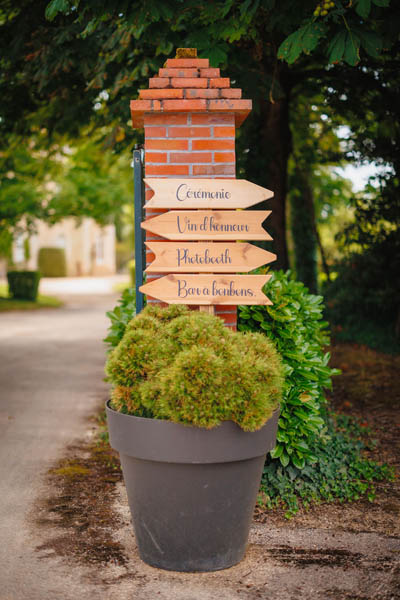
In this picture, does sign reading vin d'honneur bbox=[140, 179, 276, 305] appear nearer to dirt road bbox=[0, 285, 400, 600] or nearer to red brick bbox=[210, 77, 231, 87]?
red brick bbox=[210, 77, 231, 87]

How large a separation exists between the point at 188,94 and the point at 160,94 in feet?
0.56

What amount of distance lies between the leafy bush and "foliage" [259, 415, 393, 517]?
18.3 m

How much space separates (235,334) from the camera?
11.0 ft

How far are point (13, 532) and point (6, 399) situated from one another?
3942mm

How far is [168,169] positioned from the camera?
3.77 meters

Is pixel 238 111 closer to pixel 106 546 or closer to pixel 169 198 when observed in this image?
pixel 169 198

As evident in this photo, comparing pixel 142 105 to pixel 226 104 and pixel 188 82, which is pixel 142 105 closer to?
pixel 188 82

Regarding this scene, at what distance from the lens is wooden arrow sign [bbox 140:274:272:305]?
3.61m

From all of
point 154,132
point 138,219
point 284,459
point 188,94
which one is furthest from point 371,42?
point 284,459

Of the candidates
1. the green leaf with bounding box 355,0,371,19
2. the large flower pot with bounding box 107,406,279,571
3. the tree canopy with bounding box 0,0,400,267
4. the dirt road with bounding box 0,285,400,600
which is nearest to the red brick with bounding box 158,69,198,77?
the tree canopy with bounding box 0,0,400,267

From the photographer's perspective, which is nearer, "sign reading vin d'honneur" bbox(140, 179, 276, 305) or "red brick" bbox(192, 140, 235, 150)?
"sign reading vin d'honneur" bbox(140, 179, 276, 305)

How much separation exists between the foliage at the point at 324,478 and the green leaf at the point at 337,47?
2719 mm

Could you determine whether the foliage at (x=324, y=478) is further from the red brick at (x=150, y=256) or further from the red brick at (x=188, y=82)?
the red brick at (x=188, y=82)

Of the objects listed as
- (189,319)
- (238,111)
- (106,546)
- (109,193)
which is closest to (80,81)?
(238,111)
